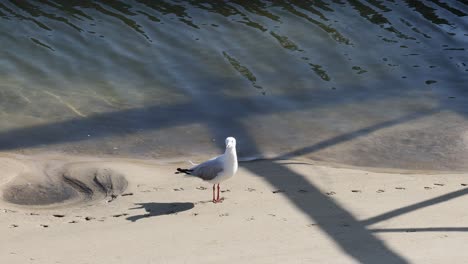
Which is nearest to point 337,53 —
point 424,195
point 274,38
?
point 274,38

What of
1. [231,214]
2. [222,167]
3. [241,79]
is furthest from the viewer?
[241,79]

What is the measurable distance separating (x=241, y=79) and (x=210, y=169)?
4250 mm

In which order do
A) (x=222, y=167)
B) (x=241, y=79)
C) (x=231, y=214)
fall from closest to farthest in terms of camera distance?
(x=231, y=214) < (x=222, y=167) < (x=241, y=79)

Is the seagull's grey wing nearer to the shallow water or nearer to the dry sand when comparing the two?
the dry sand

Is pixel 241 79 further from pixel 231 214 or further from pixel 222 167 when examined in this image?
pixel 231 214

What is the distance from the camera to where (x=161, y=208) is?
8.02 m

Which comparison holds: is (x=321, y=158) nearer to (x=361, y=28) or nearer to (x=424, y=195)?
(x=424, y=195)

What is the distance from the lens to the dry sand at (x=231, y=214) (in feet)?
22.6

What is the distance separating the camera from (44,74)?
12211 millimetres

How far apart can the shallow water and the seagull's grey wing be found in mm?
1838

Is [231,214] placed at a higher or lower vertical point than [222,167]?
lower

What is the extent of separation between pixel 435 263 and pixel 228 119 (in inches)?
183

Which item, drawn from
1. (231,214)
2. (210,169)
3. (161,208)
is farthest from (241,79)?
(231,214)

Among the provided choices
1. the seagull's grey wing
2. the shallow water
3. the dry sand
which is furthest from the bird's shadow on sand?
the shallow water
